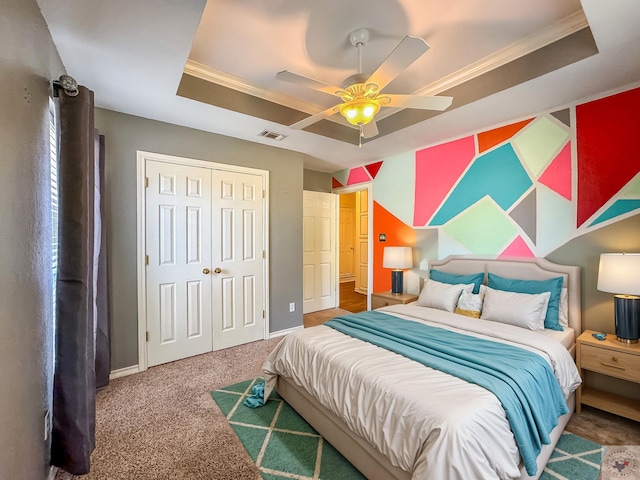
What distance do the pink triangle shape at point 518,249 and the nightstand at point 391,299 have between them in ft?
3.77

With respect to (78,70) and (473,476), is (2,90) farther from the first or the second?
(473,476)

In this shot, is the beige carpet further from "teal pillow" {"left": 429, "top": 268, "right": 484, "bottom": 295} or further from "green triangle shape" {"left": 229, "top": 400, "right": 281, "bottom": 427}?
"teal pillow" {"left": 429, "top": 268, "right": 484, "bottom": 295}

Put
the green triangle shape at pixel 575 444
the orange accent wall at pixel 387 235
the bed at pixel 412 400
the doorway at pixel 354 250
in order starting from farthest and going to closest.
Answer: the doorway at pixel 354 250
the orange accent wall at pixel 387 235
the green triangle shape at pixel 575 444
the bed at pixel 412 400

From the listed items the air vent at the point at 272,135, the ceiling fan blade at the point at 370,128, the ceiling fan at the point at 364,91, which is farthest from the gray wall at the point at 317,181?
the ceiling fan at the point at 364,91

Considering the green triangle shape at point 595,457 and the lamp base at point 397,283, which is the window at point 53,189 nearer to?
the green triangle shape at point 595,457

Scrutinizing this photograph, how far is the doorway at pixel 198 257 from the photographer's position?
113 inches

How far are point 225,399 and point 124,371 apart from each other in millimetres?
1180

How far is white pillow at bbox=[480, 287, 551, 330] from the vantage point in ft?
7.69

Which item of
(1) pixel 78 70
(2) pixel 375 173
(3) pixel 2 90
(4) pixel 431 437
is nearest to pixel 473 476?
(4) pixel 431 437

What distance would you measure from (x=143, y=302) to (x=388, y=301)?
2.78 m

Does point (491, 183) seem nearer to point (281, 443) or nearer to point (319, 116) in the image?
point (319, 116)

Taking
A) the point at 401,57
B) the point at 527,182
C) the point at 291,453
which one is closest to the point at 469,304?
the point at 527,182

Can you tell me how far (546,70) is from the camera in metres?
2.04

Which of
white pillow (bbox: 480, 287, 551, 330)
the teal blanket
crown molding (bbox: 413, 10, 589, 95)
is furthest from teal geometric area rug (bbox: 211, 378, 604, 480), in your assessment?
crown molding (bbox: 413, 10, 589, 95)
